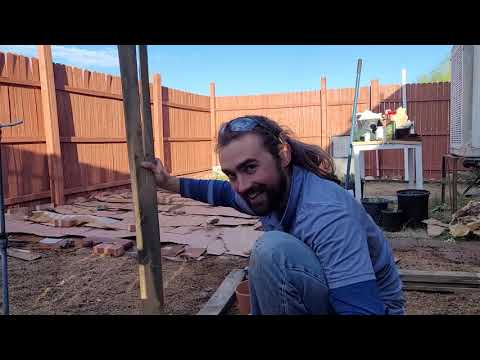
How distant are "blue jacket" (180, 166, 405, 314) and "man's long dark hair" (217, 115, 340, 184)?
0.08 m

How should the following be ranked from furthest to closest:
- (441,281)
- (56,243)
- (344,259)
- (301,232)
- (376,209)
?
(376,209) → (56,243) → (441,281) → (301,232) → (344,259)

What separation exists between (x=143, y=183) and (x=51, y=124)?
21.8 ft

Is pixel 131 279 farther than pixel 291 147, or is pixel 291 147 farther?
pixel 131 279

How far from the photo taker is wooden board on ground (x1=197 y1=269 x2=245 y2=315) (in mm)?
2729

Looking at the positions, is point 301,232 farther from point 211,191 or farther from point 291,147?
point 211,191

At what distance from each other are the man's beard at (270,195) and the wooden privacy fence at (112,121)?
626cm

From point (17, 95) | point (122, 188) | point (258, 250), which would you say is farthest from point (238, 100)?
point (258, 250)

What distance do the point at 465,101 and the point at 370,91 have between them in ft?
18.4

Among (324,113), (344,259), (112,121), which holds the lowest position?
(344,259)

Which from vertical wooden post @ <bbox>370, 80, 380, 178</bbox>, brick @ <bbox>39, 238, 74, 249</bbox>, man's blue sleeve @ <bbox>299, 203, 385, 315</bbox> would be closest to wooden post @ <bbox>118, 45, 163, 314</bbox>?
man's blue sleeve @ <bbox>299, 203, 385, 315</bbox>

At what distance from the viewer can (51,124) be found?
749cm

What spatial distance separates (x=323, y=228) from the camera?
54.2 inches

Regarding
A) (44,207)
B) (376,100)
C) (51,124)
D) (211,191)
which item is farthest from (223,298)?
(376,100)

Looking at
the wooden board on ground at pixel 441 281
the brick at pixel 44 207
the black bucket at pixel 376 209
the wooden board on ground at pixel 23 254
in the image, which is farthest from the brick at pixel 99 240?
the black bucket at pixel 376 209
